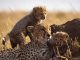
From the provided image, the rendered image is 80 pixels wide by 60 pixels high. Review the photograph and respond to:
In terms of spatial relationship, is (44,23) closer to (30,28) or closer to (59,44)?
(30,28)

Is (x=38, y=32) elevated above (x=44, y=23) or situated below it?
below

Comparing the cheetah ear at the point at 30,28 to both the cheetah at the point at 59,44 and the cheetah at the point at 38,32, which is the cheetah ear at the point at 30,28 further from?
the cheetah at the point at 59,44

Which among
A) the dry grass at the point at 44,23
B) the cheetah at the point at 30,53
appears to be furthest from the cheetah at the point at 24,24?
the cheetah at the point at 30,53

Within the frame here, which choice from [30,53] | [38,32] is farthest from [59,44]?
[38,32]

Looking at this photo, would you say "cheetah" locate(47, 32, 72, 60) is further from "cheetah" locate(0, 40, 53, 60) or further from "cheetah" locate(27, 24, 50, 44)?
"cheetah" locate(27, 24, 50, 44)

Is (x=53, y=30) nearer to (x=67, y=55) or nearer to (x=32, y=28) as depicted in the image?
(x=32, y=28)

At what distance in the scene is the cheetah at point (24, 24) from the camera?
10289 millimetres

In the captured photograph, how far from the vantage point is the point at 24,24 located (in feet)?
35.0

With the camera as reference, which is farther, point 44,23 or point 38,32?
point 44,23

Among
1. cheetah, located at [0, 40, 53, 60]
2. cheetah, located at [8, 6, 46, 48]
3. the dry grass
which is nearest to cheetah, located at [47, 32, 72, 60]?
cheetah, located at [0, 40, 53, 60]

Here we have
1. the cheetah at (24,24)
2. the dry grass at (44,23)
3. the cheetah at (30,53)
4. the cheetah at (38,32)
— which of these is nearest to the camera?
the cheetah at (30,53)

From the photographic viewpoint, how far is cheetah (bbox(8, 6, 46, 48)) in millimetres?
10289

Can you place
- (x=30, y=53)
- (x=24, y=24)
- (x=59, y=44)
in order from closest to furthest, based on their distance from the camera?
1. (x=59, y=44)
2. (x=30, y=53)
3. (x=24, y=24)

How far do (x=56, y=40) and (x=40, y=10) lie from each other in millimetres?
1966
